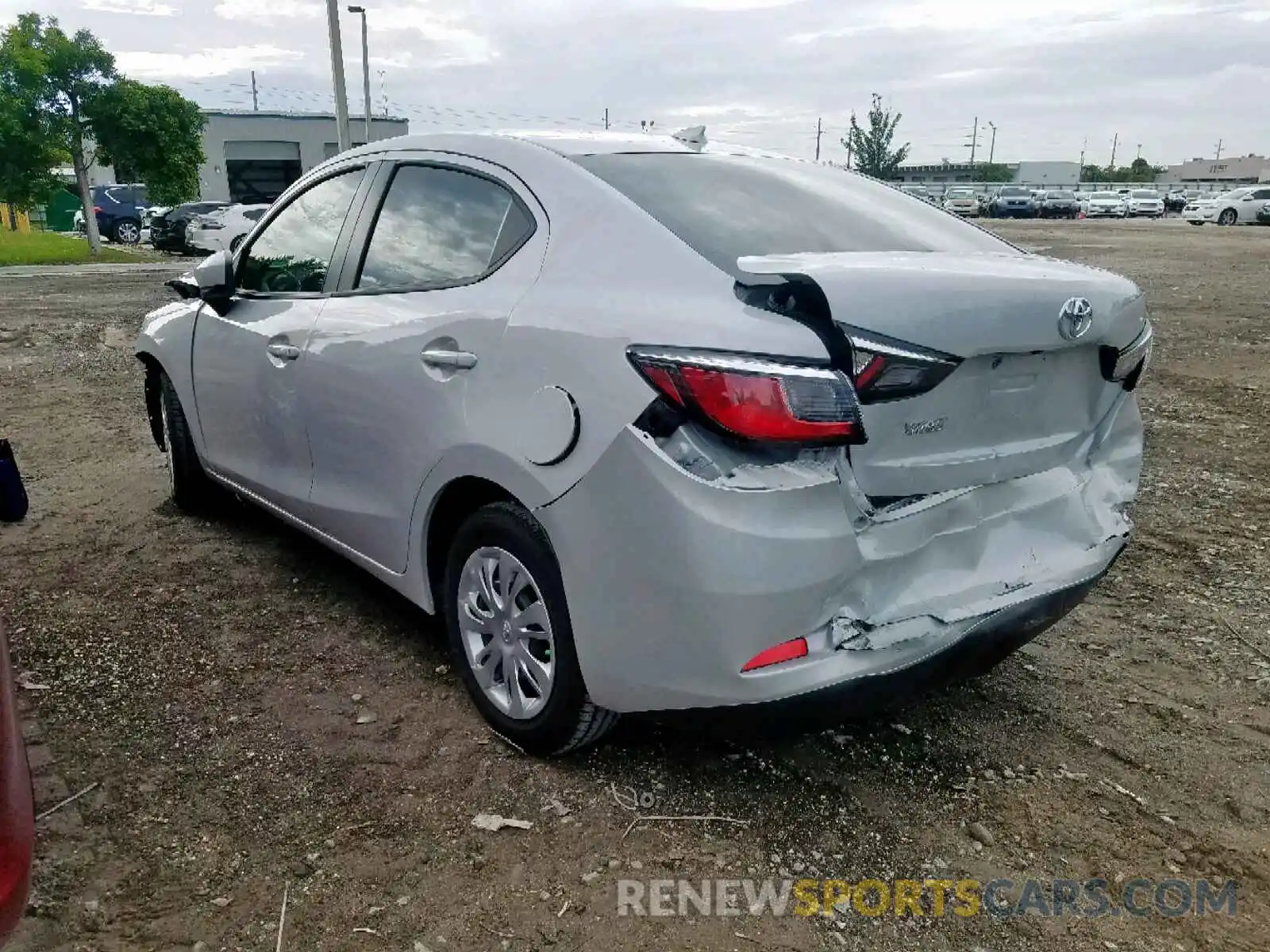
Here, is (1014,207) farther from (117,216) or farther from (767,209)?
(767,209)

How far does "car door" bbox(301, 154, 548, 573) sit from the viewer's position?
108 inches

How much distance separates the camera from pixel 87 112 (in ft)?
85.5

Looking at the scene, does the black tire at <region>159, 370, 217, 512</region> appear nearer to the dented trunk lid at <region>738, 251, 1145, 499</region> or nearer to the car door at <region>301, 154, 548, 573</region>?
the car door at <region>301, 154, 548, 573</region>

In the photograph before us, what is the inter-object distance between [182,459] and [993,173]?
332 ft

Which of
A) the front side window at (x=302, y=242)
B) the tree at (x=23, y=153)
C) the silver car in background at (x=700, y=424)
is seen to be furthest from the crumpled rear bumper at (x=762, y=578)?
Result: the tree at (x=23, y=153)

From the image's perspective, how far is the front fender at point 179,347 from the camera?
4.30m

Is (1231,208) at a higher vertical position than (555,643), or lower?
higher

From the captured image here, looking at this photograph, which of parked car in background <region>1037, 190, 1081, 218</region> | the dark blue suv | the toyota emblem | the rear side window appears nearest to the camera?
the toyota emblem

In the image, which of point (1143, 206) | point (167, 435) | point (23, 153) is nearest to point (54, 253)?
point (23, 153)

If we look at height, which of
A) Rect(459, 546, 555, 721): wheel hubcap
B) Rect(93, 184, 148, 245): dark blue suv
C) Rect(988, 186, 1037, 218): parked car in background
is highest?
Rect(988, 186, 1037, 218): parked car in background

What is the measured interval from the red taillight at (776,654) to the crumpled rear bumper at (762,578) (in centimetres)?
1

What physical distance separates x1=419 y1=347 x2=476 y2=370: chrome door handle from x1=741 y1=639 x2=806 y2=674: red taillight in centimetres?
107

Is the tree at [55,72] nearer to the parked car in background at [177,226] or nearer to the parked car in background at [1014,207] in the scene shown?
the parked car in background at [177,226]

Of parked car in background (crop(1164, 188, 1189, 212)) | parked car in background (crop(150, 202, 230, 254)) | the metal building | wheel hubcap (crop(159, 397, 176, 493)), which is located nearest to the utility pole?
parked car in background (crop(150, 202, 230, 254))
